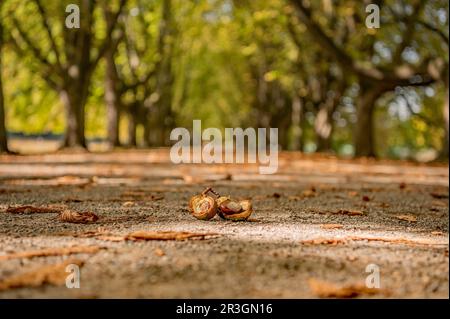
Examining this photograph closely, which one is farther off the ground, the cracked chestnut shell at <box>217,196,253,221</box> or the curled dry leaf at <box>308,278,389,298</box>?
the cracked chestnut shell at <box>217,196,253,221</box>

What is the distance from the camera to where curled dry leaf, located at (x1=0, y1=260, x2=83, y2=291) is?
270 centimetres

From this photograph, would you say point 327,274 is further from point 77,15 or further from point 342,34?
point 342,34

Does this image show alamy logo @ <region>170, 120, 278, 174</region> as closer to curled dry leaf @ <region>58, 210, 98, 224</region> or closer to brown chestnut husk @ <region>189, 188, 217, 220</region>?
brown chestnut husk @ <region>189, 188, 217, 220</region>

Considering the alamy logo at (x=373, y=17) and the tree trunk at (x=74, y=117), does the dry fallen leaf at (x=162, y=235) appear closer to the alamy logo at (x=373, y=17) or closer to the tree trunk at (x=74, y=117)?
the alamy logo at (x=373, y=17)

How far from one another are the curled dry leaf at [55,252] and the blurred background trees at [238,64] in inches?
464

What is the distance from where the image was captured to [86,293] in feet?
8.57

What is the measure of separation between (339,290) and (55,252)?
147cm

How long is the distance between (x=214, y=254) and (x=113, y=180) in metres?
6.14

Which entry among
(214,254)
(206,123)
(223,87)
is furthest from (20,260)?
(206,123)

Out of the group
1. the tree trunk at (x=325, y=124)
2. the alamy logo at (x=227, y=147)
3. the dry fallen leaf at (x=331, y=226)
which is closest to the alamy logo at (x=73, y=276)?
the dry fallen leaf at (x=331, y=226)

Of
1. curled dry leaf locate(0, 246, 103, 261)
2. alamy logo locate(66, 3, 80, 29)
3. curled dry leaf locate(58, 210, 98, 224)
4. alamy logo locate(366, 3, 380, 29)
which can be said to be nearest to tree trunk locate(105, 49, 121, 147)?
alamy logo locate(66, 3, 80, 29)

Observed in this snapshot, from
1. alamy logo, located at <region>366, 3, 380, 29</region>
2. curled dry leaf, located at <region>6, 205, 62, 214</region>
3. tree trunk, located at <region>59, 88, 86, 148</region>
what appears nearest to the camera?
curled dry leaf, located at <region>6, 205, 62, 214</region>

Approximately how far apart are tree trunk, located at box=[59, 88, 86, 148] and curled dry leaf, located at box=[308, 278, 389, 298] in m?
17.2

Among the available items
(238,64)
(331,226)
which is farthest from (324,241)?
(238,64)
